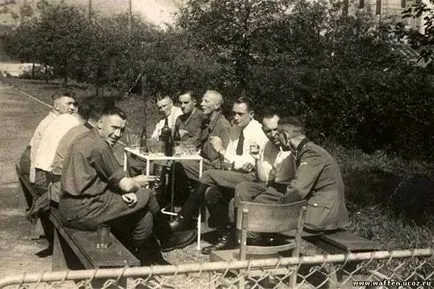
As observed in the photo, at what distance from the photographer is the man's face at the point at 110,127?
5934mm

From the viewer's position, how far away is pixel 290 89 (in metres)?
14.7

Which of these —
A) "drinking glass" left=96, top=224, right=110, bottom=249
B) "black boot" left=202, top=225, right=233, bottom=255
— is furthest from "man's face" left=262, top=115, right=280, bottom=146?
"drinking glass" left=96, top=224, right=110, bottom=249

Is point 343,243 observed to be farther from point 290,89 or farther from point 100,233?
point 290,89

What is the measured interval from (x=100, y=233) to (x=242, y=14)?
1088 cm

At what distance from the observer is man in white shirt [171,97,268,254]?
7.41 meters

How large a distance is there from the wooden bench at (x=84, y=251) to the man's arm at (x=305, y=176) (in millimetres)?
1709

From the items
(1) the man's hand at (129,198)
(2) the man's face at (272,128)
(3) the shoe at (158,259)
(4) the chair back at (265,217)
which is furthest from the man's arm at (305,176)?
(3) the shoe at (158,259)

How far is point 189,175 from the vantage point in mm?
8531

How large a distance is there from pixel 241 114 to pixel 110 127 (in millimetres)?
2386

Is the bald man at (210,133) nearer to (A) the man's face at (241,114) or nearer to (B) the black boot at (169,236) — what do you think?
(A) the man's face at (241,114)

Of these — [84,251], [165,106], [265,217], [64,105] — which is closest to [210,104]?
[165,106]

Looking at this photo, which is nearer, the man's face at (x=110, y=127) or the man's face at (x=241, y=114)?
the man's face at (x=110, y=127)

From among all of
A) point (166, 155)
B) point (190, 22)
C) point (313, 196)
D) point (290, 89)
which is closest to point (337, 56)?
point (290, 89)

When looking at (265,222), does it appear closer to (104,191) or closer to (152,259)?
(104,191)
